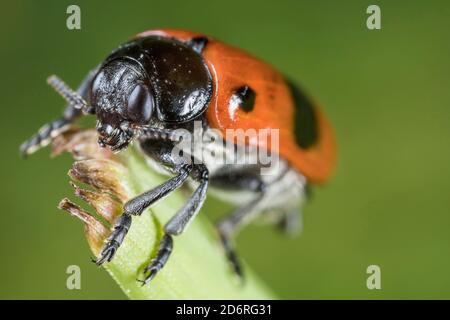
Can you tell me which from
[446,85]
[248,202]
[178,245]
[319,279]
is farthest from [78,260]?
[446,85]

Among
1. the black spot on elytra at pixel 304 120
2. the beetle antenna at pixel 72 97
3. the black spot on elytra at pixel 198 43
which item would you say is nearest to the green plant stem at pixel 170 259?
the beetle antenna at pixel 72 97

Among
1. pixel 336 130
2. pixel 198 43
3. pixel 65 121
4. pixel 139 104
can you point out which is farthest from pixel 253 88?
pixel 336 130

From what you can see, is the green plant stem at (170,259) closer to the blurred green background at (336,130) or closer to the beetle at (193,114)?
→ the beetle at (193,114)

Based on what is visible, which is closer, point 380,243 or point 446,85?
point 380,243

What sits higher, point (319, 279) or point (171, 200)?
point (171, 200)

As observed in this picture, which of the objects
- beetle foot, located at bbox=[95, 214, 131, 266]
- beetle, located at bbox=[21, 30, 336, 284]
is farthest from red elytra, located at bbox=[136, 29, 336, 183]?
beetle foot, located at bbox=[95, 214, 131, 266]
